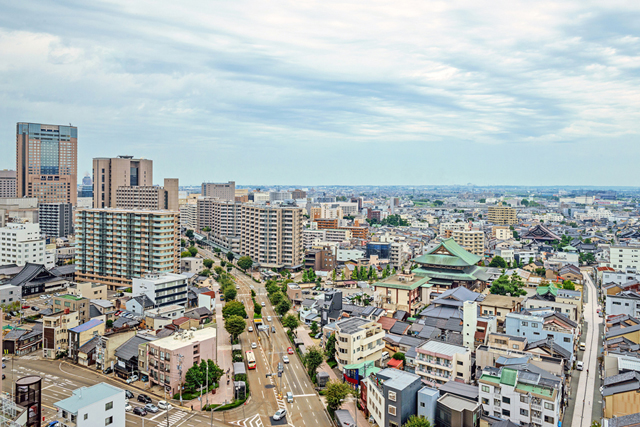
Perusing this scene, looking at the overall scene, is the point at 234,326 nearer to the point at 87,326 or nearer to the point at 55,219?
the point at 87,326

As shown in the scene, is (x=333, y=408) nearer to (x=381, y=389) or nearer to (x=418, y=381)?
(x=381, y=389)

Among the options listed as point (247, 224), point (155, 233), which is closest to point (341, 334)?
point (155, 233)

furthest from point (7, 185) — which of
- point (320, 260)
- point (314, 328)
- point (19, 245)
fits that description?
point (314, 328)

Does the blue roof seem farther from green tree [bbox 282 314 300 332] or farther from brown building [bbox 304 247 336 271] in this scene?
brown building [bbox 304 247 336 271]

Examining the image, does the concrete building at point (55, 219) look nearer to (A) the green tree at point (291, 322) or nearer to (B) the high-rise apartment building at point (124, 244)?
(B) the high-rise apartment building at point (124, 244)

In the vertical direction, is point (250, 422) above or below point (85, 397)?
A: below

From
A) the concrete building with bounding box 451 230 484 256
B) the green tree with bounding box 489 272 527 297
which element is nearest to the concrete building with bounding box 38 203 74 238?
the concrete building with bounding box 451 230 484 256
